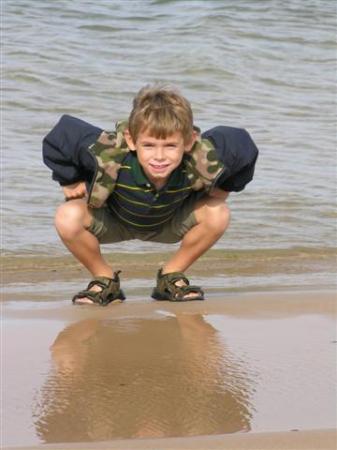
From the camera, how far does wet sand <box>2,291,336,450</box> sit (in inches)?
96.8

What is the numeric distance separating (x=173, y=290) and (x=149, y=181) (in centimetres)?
51

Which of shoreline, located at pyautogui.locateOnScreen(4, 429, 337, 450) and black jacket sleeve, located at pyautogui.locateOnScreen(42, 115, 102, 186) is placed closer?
shoreline, located at pyautogui.locateOnScreen(4, 429, 337, 450)

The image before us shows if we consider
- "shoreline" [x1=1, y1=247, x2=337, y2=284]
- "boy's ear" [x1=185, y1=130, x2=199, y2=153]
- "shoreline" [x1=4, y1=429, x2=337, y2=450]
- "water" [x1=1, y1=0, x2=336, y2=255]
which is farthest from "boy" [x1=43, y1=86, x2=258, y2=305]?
"shoreline" [x1=4, y1=429, x2=337, y2=450]

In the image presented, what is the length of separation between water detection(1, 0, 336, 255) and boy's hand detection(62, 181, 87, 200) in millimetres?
1188

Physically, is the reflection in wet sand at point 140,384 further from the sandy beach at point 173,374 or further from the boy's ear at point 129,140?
the boy's ear at point 129,140

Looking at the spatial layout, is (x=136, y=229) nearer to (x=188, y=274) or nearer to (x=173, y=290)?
(x=173, y=290)

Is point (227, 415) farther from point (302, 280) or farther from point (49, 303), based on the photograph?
point (302, 280)

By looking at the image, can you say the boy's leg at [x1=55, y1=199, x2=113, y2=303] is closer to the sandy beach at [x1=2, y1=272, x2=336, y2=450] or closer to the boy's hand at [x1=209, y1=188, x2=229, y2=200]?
the sandy beach at [x1=2, y1=272, x2=336, y2=450]

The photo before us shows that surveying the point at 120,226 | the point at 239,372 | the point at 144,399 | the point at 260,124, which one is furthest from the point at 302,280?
the point at 260,124

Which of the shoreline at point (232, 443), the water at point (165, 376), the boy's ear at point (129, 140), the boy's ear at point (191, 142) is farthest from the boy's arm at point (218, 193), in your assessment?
the shoreline at point (232, 443)

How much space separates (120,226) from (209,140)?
0.52 meters

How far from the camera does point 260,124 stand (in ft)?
26.9

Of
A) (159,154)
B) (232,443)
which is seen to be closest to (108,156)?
(159,154)

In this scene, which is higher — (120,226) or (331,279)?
(120,226)
